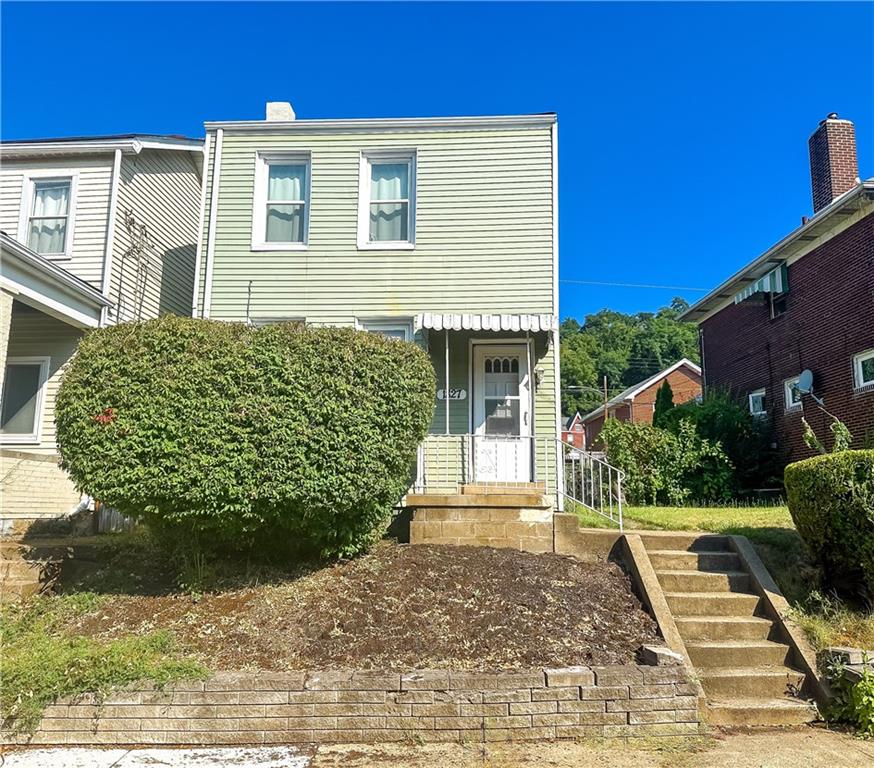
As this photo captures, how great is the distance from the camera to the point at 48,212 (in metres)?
12.4

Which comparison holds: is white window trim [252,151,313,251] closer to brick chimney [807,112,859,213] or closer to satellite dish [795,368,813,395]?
satellite dish [795,368,813,395]

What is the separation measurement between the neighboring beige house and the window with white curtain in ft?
0.06

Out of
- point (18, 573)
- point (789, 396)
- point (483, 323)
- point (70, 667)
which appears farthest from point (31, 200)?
point (789, 396)

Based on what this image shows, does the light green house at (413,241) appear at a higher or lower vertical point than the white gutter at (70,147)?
lower

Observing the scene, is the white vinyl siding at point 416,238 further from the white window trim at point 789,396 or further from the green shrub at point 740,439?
the white window trim at point 789,396

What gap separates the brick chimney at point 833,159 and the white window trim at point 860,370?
4.42m

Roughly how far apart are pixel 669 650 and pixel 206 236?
9646 mm

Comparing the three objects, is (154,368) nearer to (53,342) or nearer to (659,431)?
(53,342)

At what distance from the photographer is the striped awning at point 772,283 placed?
15805 millimetres

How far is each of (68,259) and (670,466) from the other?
12067 mm

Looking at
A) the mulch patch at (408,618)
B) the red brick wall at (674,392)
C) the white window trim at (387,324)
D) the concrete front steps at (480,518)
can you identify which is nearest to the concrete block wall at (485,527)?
the concrete front steps at (480,518)

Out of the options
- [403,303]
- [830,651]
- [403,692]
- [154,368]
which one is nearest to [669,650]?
[830,651]

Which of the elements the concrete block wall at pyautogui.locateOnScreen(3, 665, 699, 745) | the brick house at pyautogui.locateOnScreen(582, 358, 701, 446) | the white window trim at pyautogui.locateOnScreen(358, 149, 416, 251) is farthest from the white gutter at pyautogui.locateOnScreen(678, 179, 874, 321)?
the brick house at pyautogui.locateOnScreen(582, 358, 701, 446)

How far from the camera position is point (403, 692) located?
16.5ft
